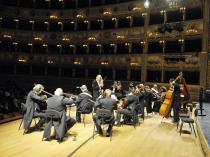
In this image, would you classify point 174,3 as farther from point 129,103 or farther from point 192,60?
point 129,103

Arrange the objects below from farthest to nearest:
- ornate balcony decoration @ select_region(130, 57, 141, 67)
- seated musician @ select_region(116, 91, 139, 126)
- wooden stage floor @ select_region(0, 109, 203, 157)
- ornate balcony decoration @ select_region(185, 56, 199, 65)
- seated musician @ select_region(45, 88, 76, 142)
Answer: ornate balcony decoration @ select_region(130, 57, 141, 67), ornate balcony decoration @ select_region(185, 56, 199, 65), seated musician @ select_region(116, 91, 139, 126), seated musician @ select_region(45, 88, 76, 142), wooden stage floor @ select_region(0, 109, 203, 157)

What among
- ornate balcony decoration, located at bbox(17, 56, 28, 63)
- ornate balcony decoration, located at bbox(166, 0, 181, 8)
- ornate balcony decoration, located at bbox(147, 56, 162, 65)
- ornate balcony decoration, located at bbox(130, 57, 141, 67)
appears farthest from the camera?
ornate balcony decoration, located at bbox(17, 56, 28, 63)

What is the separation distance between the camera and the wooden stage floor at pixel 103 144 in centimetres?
718

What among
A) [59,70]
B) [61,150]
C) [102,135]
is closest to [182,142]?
[102,135]

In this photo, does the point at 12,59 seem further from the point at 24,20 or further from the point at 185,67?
the point at 185,67

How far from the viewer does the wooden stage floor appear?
7179 millimetres

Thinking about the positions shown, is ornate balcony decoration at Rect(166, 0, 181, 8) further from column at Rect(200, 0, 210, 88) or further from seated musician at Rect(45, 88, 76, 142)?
seated musician at Rect(45, 88, 76, 142)

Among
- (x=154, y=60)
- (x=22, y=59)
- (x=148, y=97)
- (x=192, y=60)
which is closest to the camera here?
(x=148, y=97)

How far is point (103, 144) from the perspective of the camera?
8125 millimetres

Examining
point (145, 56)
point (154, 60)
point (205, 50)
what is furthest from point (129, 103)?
point (145, 56)

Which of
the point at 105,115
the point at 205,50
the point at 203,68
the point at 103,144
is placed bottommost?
the point at 103,144

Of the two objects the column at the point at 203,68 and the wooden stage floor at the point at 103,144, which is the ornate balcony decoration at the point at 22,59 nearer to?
the column at the point at 203,68

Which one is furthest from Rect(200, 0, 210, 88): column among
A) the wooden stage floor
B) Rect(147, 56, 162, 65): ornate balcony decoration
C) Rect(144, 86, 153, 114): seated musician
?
the wooden stage floor

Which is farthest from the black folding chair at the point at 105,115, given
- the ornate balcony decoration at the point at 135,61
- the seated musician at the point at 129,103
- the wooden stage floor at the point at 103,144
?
the ornate balcony decoration at the point at 135,61
